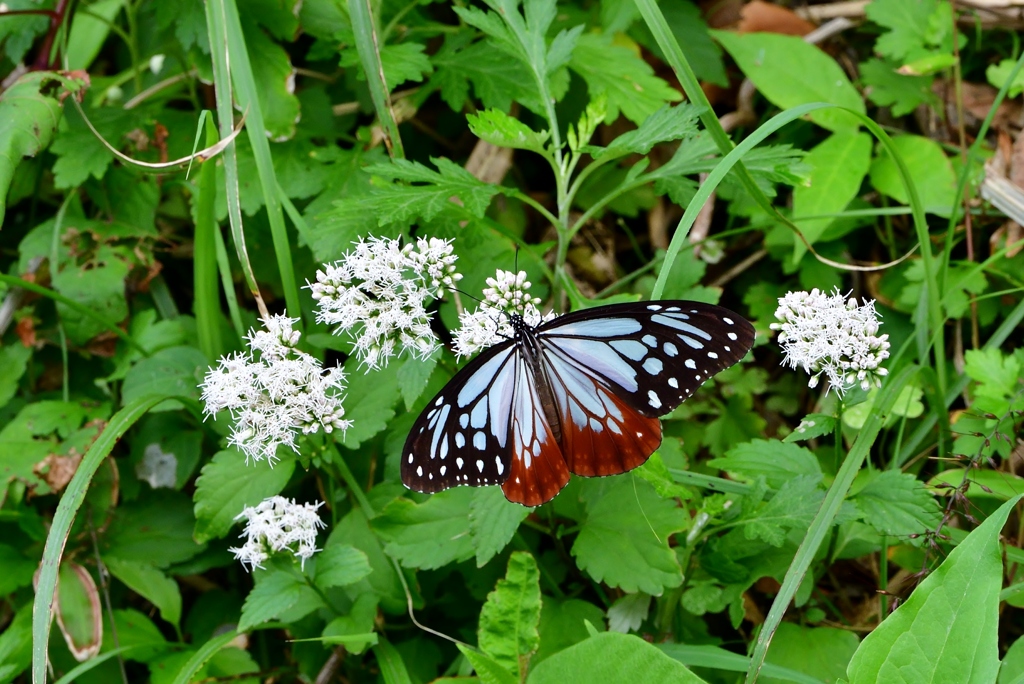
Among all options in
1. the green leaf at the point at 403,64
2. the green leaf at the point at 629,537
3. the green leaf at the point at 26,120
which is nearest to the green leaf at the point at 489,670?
the green leaf at the point at 629,537

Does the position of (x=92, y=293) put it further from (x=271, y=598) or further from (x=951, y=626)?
(x=951, y=626)

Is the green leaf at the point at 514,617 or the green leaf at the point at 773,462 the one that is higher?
the green leaf at the point at 773,462

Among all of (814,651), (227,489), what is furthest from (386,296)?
(814,651)

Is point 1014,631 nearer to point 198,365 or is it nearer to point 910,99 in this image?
point 910,99

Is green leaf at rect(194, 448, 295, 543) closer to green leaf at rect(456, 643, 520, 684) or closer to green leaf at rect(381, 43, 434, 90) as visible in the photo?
green leaf at rect(456, 643, 520, 684)

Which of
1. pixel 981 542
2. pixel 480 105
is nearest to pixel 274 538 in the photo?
pixel 981 542

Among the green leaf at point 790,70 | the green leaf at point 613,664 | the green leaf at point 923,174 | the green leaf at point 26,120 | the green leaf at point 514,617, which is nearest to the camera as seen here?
the green leaf at point 613,664

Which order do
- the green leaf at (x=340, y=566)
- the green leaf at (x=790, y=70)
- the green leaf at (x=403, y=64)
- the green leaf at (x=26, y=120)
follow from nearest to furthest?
the green leaf at (x=340, y=566)
the green leaf at (x=26, y=120)
the green leaf at (x=403, y=64)
the green leaf at (x=790, y=70)

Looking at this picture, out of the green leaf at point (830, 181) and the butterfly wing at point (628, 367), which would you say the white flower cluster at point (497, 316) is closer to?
the butterfly wing at point (628, 367)
